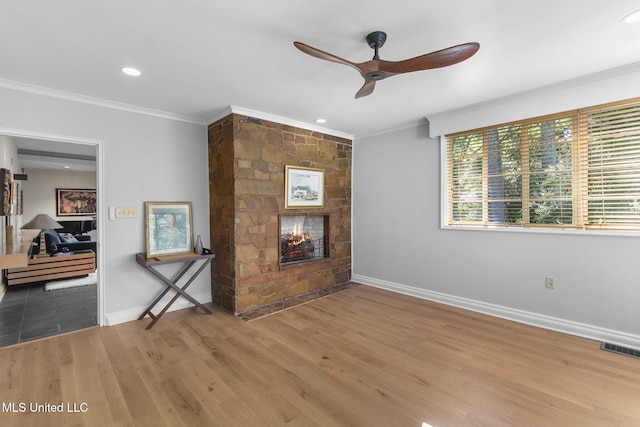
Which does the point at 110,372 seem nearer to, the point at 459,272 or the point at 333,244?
the point at 333,244

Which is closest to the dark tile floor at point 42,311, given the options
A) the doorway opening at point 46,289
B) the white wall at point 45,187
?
the doorway opening at point 46,289

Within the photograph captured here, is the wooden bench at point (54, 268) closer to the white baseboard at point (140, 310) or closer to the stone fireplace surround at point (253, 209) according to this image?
the white baseboard at point (140, 310)

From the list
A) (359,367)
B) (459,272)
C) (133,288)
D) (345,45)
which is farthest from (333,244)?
(345,45)

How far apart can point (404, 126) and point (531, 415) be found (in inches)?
131

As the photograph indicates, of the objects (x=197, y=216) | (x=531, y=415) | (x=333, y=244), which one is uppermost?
(x=197, y=216)

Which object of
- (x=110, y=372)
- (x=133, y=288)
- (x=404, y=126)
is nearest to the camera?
(x=110, y=372)

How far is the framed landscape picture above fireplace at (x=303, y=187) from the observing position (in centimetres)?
386

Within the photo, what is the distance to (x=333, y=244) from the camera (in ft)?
14.8

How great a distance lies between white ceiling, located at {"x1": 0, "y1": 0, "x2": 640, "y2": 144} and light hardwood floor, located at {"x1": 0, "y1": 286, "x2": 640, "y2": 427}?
2367mm

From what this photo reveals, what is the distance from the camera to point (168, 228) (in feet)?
11.4

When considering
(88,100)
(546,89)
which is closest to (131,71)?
(88,100)

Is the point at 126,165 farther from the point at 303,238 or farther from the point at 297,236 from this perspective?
the point at 303,238

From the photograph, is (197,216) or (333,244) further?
(333,244)

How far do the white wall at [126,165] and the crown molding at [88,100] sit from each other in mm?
32
